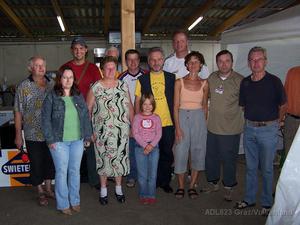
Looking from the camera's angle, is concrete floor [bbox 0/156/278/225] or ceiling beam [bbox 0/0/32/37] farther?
ceiling beam [bbox 0/0/32/37]

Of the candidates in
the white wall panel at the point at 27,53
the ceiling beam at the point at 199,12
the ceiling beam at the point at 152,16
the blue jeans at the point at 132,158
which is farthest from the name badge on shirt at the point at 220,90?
the white wall panel at the point at 27,53

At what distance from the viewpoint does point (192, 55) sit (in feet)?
10.4

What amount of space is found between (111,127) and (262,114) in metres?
1.31

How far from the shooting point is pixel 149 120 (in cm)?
308

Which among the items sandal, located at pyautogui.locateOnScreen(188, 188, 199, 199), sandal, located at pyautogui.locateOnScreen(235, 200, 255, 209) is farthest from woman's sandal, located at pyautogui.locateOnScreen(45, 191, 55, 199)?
sandal, located at pyautogui.locateOnScreen(235, 200, 255, 209)

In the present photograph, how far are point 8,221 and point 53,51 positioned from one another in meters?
9.97

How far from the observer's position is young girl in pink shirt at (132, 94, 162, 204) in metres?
3.07

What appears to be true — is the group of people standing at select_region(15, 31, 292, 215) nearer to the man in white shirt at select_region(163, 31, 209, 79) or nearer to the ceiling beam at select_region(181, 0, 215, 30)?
the man in white shirt at select_region(163, 31, 209, 79)

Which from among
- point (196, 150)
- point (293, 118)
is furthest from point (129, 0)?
point (293, 118)

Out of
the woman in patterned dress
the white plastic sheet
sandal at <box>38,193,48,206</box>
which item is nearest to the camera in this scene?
the white plastic sheet

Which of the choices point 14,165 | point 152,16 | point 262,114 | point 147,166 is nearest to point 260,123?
point 262,114

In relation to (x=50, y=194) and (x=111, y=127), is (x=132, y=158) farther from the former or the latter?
(x=50, y=194)

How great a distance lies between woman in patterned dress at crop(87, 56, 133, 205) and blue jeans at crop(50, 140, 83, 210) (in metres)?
0.23

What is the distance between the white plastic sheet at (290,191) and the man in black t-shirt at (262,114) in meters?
0.91
